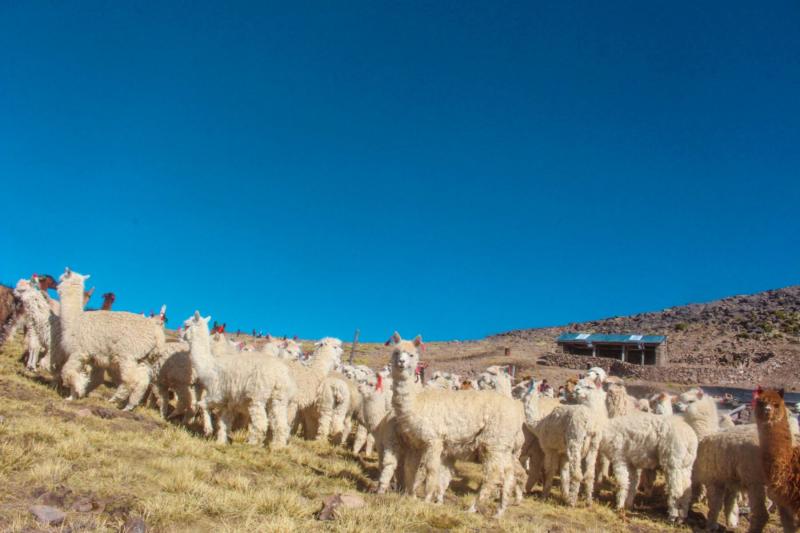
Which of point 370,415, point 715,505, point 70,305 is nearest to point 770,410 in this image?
point 715,505

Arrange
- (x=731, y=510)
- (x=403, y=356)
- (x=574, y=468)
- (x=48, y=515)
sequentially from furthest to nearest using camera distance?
(x=574, y=468)
(x=731, y=510)
(x=403, y=356)
(x=48, y=515)

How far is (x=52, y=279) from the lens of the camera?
2031 centimetres

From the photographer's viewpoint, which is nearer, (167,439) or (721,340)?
(167,439)

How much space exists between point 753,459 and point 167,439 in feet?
32.2

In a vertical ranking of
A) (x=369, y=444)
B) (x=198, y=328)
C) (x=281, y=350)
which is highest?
(x=281, y=350)

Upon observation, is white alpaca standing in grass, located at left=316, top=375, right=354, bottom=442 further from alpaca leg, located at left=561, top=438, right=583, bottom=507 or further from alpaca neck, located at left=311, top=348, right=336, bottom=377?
alpaca leg, located at left=561, top=438, right=583, bottom=507

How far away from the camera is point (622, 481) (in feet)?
36.8

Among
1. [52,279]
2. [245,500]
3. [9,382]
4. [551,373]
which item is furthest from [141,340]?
[551,373]

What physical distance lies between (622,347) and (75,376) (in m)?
54.8

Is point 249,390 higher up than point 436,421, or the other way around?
point 249,390

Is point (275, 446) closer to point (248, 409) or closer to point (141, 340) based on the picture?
point (248, 409)

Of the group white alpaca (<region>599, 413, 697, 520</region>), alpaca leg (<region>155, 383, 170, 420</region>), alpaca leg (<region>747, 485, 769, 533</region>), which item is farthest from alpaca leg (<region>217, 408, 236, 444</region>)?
alpaca leg (<region>747, 485, 769, 533</region>)

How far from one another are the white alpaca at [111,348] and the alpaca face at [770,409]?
11.3m

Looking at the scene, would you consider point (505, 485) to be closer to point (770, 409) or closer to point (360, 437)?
point (770, 409)
